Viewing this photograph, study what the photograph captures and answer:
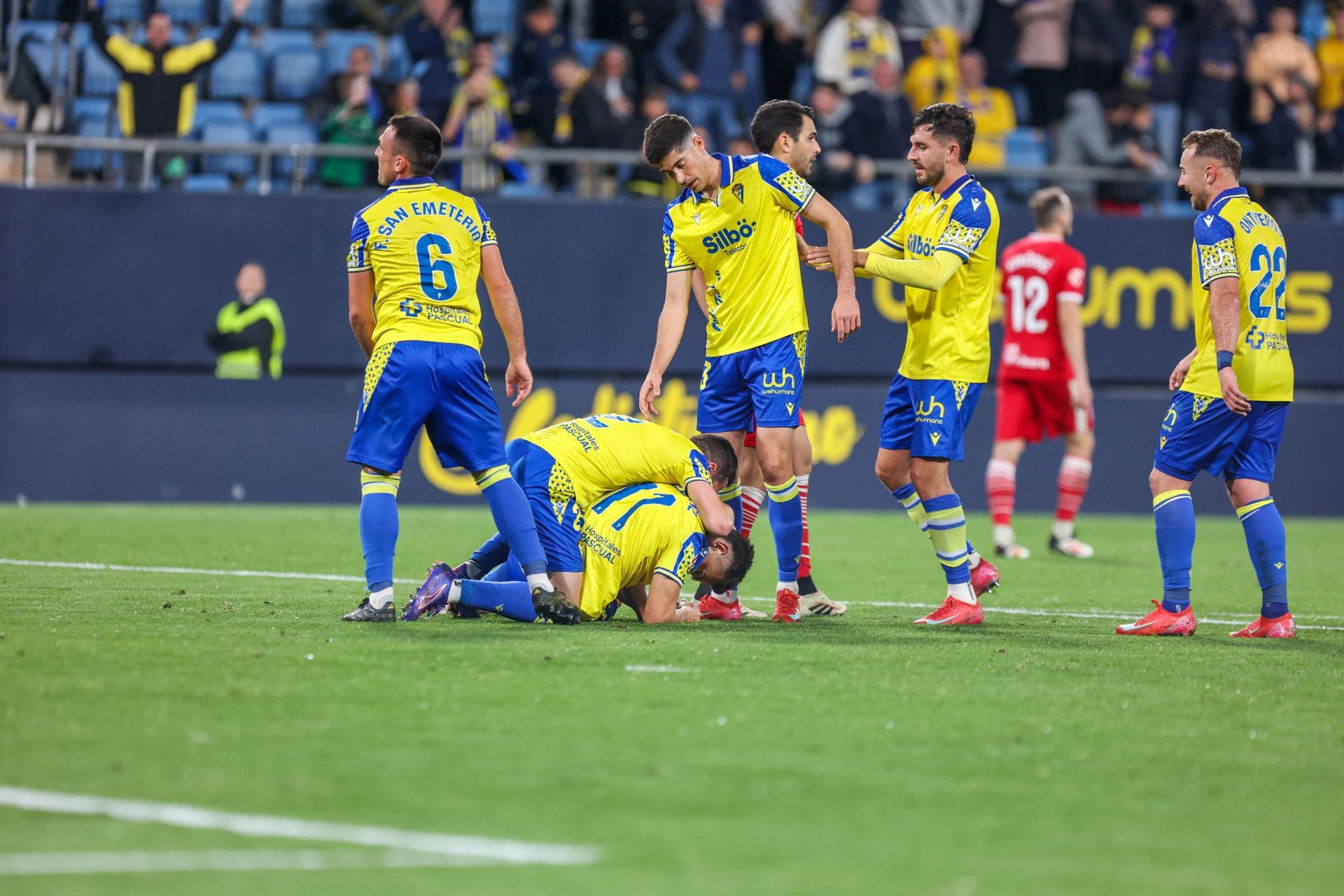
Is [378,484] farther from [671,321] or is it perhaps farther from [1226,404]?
[1226,404]

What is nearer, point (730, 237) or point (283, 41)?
point (730, 237)

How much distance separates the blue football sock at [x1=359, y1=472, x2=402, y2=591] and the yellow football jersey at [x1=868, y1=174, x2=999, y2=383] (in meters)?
2.40

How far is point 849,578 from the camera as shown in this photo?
32.2 ft

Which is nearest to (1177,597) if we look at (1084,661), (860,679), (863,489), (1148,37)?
(1084,661)

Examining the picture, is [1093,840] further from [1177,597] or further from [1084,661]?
[1177,597]

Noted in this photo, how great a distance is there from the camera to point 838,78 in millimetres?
16781

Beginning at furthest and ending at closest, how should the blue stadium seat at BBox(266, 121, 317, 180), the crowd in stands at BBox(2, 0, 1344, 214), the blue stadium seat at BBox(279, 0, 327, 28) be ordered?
the blue stadium seat at BBox(279, 0, 327, 28) < the blue stadium seat at BBox(266, 121, 317, 180) < the crowd in stands at BBox(2, 0, 1344, 214)

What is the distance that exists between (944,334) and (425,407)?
240 centimetres

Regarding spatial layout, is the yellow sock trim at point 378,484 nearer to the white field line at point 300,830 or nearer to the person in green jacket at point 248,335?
the white field line at point 300,830

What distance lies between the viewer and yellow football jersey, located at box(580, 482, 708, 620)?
6832 millimetres

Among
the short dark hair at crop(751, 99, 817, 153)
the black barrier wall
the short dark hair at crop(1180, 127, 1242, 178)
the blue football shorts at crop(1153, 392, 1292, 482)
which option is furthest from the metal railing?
the blue football shorts at crop(1153, 392, 1292, 482)

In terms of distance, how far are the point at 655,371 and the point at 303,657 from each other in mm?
2413

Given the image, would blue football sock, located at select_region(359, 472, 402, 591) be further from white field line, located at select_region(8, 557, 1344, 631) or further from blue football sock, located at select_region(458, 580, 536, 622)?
white field line, located at select_region(8, 557, 1344, 631)

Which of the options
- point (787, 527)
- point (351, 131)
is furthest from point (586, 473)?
point (351, 131)
